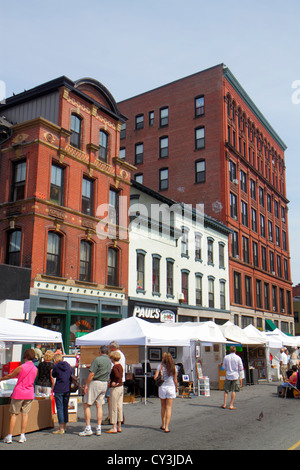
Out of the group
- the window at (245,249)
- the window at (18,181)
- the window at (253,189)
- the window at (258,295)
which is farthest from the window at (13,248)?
the window at (253,189)

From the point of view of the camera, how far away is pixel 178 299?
31.2m

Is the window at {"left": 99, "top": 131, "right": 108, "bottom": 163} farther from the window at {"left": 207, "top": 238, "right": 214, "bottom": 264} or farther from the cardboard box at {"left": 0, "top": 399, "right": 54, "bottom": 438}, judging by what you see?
the cardboard box at {"left": 0, "top": 399, "right": 54, "bottom": 438}

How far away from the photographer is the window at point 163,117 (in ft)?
150

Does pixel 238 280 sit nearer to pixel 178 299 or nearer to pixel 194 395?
pixel 178 299

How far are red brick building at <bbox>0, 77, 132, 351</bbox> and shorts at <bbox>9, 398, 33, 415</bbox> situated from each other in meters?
10.9

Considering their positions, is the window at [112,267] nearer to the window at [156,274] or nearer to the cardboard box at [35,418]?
the window at [156,274]

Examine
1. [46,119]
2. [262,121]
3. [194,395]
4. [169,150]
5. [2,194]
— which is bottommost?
[194,395]

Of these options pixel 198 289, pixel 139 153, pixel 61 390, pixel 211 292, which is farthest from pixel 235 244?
pixel 61 390

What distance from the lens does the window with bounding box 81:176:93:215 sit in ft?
79.6

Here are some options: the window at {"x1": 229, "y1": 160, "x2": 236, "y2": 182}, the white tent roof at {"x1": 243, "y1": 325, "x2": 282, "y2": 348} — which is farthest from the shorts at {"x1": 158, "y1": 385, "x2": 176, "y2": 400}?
the window at {"x1": 229, "y1": 160, "x2": 236, "y2": 182}

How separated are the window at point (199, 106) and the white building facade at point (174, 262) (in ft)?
40.7

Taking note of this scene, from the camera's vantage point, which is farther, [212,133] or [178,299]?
[212,133]
